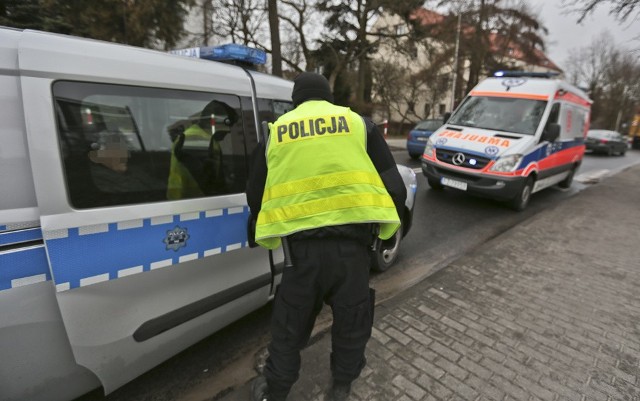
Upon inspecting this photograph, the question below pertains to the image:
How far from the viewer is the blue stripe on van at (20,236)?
4.76 ft

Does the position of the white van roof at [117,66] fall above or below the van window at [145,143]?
above

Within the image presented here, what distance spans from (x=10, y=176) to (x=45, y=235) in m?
0.28

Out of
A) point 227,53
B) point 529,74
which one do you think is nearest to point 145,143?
point 227,53

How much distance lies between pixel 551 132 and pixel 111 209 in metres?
6.89

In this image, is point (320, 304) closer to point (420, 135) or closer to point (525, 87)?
point (525, 87)

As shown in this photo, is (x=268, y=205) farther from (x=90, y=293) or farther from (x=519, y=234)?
(x=519, y=234)

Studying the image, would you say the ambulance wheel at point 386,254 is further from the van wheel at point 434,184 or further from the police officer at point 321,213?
the van wheel at point 434,184

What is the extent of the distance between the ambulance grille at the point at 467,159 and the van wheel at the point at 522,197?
39.5 inches

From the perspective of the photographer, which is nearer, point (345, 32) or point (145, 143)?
point (145, 143)

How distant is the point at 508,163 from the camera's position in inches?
229

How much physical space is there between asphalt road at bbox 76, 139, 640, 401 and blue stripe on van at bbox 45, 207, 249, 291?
835 mm

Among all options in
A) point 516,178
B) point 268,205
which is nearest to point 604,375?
point 268,205

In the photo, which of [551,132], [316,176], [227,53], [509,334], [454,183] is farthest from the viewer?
[454,183]

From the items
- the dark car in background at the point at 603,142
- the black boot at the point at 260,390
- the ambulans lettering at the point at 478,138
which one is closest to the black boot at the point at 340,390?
the black boot at the point at 260,390
